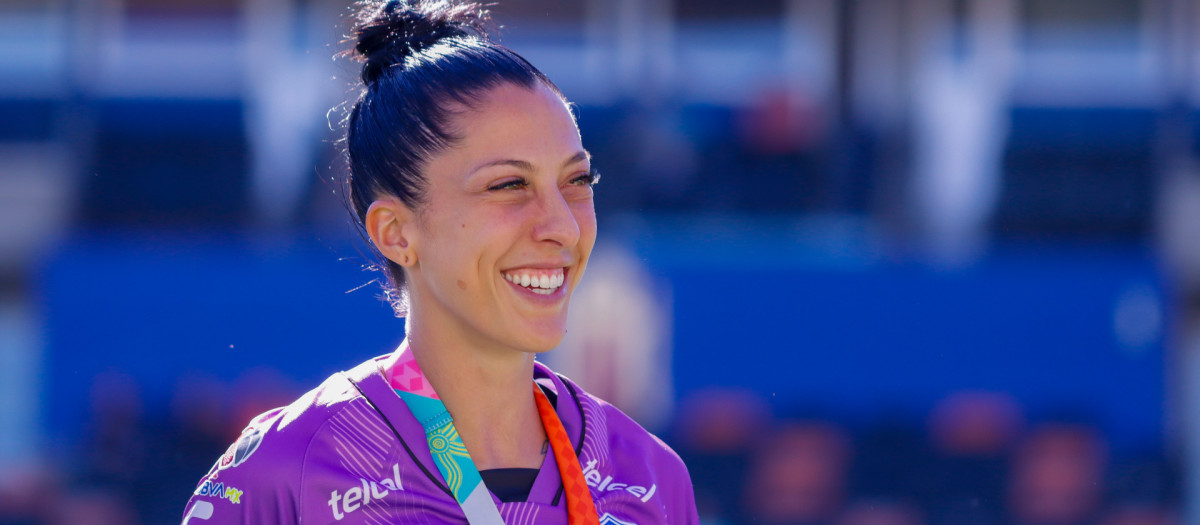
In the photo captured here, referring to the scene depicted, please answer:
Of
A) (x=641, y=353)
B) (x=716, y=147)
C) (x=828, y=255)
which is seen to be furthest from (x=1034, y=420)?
(x=716, y=147)

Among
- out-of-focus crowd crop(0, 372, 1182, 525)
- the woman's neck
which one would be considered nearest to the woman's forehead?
the woman's neck

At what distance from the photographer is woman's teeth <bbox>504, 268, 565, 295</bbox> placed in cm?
143

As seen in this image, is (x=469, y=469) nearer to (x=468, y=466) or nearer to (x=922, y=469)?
(x=468, y=466)

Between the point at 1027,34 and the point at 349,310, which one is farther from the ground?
the point at 1027,34

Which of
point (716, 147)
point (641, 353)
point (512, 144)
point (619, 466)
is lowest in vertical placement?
point (641, 353)

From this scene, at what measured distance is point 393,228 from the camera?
58.4 inches

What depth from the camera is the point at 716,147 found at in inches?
326

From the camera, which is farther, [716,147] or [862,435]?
[716,147]

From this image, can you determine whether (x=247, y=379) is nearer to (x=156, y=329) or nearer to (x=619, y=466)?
(x=156, y=329)

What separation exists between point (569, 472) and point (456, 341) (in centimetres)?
20

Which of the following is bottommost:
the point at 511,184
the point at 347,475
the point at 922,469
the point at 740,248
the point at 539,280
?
the point at 922,469

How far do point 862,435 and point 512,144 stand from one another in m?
5.46

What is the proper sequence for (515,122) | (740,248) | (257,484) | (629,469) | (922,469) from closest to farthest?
(257,484) < (515,122) < (629,469) < (922,469) < (740,248)

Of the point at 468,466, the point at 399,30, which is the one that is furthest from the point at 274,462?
the point at 399,30
